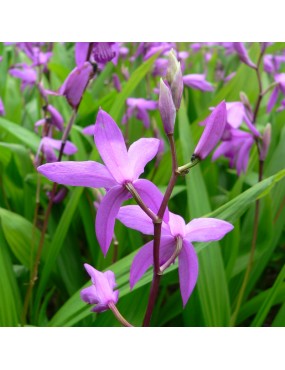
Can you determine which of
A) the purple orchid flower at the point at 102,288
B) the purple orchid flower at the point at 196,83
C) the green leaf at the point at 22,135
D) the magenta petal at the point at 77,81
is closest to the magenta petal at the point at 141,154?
the purple orchid flower at the point at 102,288

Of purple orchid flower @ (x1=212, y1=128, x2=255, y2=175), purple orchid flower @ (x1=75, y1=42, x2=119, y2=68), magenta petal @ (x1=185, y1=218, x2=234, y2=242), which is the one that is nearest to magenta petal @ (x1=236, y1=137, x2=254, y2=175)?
purple orchid flower @ (x1=212, y1=128, x2=255, y2=175)

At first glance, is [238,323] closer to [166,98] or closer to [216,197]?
[216,197]

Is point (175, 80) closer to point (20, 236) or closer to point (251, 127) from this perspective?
point (251, 127)

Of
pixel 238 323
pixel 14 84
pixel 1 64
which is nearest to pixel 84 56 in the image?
pixel 238 323

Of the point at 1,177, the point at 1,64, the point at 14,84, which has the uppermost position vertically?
the point at 1,64

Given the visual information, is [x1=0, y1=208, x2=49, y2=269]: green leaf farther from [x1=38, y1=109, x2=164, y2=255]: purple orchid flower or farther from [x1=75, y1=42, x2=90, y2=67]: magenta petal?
[x1=38, y1=109, x2=164, y2=255]: purple orchid flower

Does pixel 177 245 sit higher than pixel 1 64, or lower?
lower

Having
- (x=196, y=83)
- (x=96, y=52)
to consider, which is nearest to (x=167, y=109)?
(x=96, y=52)

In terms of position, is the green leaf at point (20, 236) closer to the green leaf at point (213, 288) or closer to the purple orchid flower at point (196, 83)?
the green leaf at point (213, 288)
